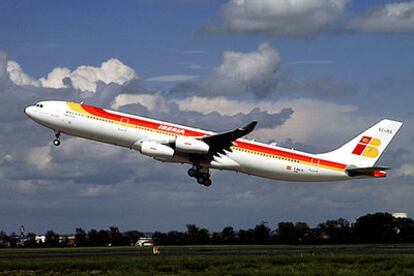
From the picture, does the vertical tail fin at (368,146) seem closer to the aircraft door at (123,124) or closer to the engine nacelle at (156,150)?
the engine nacelle at (156,150)

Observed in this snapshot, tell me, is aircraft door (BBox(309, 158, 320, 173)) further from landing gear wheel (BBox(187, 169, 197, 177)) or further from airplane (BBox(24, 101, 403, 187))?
landing gear wheel (BBox(187, 169, 197, 177))

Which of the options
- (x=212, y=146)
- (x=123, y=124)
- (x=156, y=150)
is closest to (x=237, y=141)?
(x=212, y=146)

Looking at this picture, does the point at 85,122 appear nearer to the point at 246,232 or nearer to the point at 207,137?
the point at 207,137

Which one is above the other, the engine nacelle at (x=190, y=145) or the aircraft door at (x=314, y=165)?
the engine nacelle at (x=190, y=145)

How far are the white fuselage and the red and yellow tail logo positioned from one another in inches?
122

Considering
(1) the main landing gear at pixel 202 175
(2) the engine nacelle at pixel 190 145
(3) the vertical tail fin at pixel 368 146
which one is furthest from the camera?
(3) the vertical tail fin at pixel 368 146

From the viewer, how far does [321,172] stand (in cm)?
7525

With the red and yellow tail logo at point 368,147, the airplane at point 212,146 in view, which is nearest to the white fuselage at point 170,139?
the airplane at point 212,146

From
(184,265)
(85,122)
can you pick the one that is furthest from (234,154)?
(184,265)

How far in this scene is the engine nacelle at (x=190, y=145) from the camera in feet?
229

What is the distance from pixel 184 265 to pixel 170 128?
2850 cm

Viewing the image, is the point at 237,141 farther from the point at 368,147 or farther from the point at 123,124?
the point at 368,147

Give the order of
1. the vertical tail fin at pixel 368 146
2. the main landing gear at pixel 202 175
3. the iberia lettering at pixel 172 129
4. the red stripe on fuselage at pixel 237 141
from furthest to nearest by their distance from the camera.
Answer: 1. the vertical tail fin at pixel 368 146
2. the main landing gear at pixel 202 175
3. the iberia lettering at pixel 172 129
4. the red stripe on fuselage at pixel 237 141

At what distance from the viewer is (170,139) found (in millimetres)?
70500
